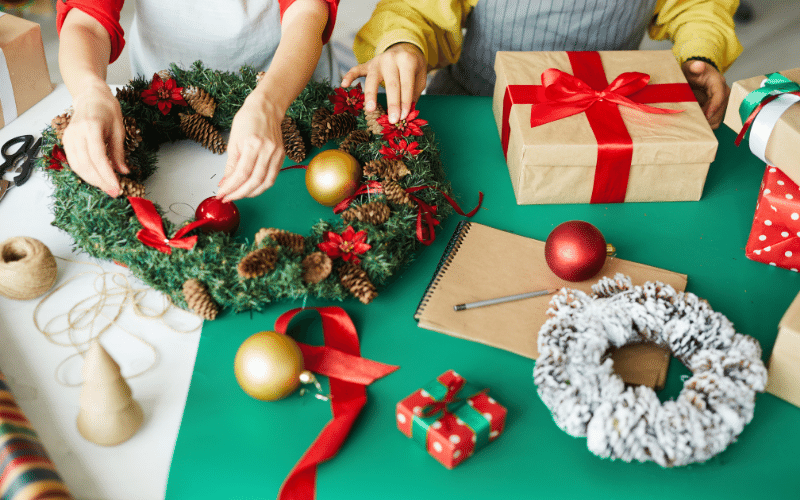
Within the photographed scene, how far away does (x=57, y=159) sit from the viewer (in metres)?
0.92

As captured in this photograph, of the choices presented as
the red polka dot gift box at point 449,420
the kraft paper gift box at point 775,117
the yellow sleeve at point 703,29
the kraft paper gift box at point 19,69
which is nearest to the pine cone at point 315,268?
the red polka dot gift box at point 449,420

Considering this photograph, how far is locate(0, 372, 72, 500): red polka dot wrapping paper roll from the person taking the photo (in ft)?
2.00

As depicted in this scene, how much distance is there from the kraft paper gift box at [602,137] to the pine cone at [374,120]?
24 centimetres

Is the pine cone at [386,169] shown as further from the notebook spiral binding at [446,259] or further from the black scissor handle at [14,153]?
the black scissor handle at [14,153]

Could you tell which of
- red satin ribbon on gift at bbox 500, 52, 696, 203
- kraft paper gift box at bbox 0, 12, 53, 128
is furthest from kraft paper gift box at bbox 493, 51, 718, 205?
kraft paper gift box at bbox 0, 12, 53, 128

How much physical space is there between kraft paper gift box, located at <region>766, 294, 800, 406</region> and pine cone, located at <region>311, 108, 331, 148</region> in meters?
0.78

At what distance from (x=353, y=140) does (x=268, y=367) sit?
1.57ft

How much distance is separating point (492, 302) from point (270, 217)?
41 cm

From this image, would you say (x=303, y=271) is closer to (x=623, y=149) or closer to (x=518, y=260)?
(x=518, y=260)

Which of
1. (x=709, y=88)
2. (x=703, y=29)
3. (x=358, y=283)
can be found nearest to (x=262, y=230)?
(x=358, y=283)

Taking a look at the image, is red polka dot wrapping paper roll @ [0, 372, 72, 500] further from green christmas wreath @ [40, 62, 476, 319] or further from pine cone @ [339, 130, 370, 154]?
pine cone @ [339, 130, 370, 154]

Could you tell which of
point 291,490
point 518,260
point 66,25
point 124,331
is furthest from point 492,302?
point 66,25

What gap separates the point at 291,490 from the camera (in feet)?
2.15

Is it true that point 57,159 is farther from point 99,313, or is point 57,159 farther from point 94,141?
point 99,313
